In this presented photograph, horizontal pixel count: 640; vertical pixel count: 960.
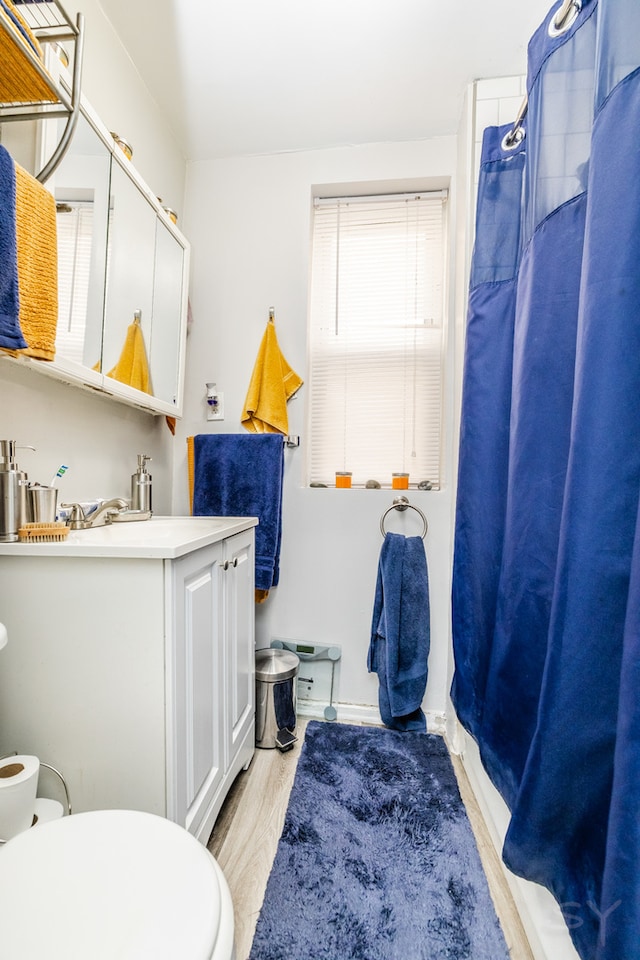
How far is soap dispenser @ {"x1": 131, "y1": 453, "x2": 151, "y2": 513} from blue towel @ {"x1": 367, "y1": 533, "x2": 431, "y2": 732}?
92 centimetres

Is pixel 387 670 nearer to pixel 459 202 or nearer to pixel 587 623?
pixel 587 623

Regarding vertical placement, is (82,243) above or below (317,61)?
below

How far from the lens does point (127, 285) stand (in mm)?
1321

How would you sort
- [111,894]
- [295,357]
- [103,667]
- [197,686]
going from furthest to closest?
[295,357] < [197,686] < [103,667] < [111,894]

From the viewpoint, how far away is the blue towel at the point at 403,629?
1628 millimetres

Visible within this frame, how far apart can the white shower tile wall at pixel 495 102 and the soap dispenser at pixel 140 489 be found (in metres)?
1.57

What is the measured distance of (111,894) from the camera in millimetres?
521

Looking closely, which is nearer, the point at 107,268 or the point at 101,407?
the point at 107,268

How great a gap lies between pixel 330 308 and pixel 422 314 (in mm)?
409

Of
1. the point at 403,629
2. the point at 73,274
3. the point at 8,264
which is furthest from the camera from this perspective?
A: the point at 403,629

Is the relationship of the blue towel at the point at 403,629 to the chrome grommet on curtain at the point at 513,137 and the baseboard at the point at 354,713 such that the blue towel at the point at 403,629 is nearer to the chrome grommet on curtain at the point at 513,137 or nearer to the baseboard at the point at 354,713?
the baseboard at the point at 354,713

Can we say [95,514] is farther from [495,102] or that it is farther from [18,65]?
[495,102]

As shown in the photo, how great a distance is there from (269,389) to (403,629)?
1115 millimetres

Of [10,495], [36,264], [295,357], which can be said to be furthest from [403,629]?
[36,264]
